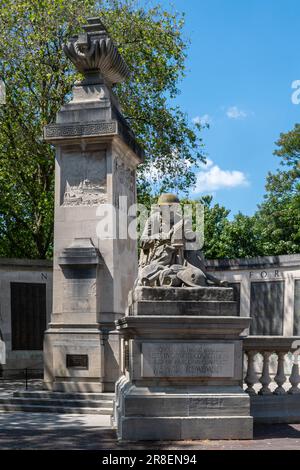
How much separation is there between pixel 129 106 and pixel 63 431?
54.1 ft

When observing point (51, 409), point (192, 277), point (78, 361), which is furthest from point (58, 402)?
point (192, 277)

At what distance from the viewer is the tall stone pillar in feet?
47.3

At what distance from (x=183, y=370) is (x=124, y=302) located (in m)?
5.90

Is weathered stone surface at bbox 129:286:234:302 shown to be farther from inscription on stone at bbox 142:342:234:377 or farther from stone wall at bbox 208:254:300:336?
stone wall at bbox 208:254:300:336

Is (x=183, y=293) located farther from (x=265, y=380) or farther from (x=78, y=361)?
(x=78, y=361)

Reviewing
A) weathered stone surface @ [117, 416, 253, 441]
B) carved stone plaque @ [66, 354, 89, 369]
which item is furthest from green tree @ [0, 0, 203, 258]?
weathered stone surface @ [117, 416, 253, 441]

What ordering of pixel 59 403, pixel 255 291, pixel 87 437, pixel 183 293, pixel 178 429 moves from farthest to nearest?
1. pixel 255 291
2. pixel 59 403
3. pixel 87 437
4. pixel 183 293
5. pixel 178 429

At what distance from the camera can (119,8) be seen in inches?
1025

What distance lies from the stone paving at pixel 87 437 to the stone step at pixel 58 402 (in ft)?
3.13

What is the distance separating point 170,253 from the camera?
1054 centimetres

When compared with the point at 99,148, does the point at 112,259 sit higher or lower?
lower

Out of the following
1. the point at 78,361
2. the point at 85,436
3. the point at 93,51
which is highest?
the point at 93,51
